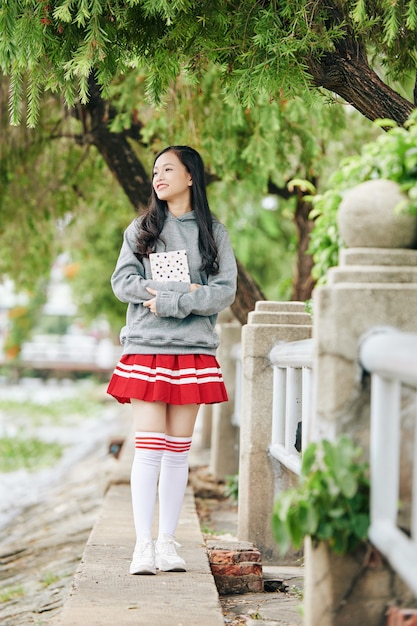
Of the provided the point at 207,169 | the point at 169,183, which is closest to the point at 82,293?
the point at 207,169

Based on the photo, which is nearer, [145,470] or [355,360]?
[355,360]

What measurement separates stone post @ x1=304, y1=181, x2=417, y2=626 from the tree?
49.9 inches

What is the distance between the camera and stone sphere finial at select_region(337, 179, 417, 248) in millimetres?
2695

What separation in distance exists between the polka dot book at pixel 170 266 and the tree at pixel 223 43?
717 millimetres

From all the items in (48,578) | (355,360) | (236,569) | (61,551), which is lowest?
(61,551)

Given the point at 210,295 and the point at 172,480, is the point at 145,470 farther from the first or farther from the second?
the point at 210,295

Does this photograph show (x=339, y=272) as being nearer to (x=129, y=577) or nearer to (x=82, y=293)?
(x=129, y=577)

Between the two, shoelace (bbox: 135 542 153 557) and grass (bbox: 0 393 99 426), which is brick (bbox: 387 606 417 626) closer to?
shoelace (bbox: 135 542 153 557)

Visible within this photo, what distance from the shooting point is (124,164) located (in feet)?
24.8

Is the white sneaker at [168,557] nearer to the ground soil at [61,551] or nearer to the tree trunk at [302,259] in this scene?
the ground soil at [61,551]

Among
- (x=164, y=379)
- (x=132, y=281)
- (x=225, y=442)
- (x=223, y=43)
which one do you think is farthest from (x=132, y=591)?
(x=225, y=442)

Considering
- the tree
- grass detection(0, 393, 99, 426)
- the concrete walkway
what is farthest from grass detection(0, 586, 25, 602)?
grass detection(0, 393, 99, 426)

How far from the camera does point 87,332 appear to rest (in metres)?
48.8

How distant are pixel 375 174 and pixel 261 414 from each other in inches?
80.2
